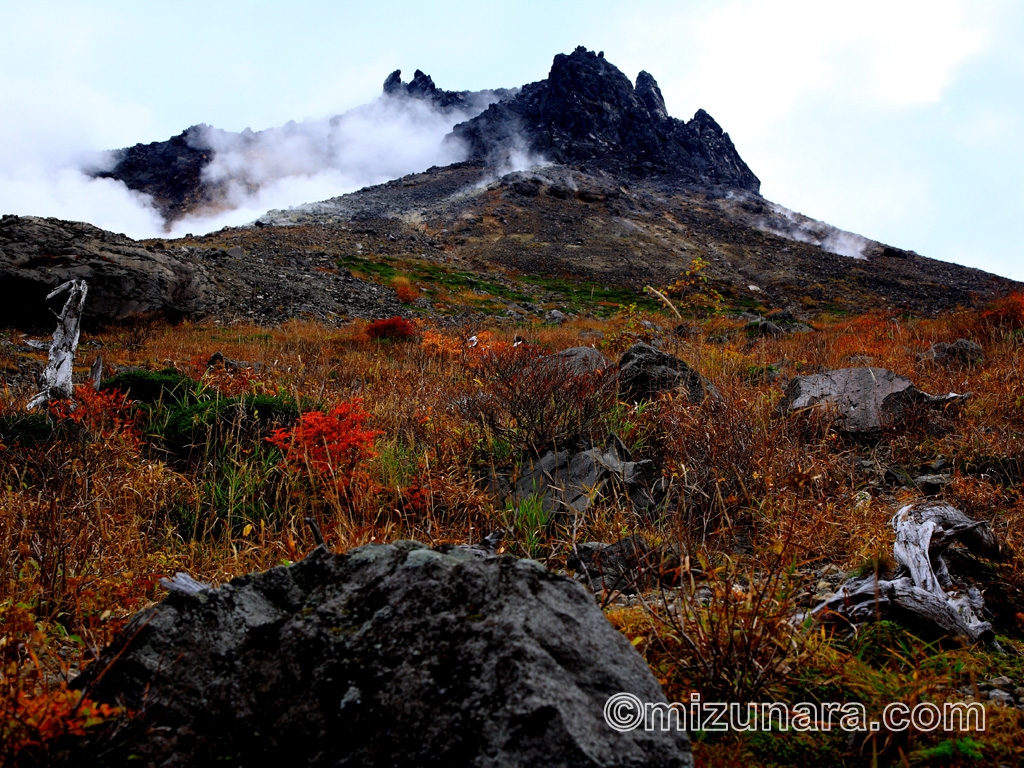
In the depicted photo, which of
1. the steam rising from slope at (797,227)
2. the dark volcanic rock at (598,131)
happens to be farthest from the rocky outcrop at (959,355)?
the dark volcanic rock at (598,131)

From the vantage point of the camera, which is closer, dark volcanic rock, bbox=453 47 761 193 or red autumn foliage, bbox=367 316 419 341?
red autumn foliage, bbox=367 316 419 341

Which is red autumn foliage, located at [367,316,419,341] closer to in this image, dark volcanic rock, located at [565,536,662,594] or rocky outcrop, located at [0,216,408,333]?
rocky outcrop, located at [0,216,408,333]

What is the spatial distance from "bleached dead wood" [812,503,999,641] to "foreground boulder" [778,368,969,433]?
6.37 ft

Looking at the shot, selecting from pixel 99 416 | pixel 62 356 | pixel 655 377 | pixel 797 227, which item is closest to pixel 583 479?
pixel 655 377

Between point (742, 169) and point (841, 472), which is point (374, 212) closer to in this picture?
point (841, 472)

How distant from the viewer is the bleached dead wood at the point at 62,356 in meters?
4.84

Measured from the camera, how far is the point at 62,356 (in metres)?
5.17

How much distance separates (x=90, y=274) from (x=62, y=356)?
7747 mm

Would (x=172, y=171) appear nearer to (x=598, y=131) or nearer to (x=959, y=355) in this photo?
(x=598, y=131)

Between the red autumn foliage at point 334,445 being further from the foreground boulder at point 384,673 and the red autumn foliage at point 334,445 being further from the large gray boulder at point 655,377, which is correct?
the large gray boulder at point 655,377

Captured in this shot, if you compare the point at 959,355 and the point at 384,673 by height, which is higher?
the point at 959,355

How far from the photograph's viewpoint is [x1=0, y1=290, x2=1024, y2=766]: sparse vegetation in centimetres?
143

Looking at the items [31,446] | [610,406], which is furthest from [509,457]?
[31,446]

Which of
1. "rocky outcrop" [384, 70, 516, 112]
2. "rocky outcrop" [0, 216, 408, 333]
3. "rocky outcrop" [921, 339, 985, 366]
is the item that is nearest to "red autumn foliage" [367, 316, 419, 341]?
"rocky outcrop" [0, 216, 408, 333]
